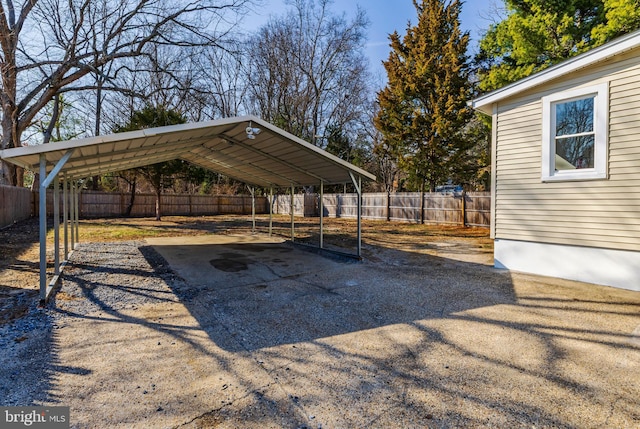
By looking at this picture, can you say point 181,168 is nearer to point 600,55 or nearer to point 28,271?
point 28,271

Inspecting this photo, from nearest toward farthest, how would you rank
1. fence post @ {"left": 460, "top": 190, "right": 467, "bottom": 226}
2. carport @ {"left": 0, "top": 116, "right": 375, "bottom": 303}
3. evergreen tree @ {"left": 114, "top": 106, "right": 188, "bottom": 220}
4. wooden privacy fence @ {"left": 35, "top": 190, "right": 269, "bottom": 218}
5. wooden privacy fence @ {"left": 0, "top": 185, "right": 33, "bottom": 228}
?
carport @ {"left": 0, "top": 116, "right": 375, "bottom": 303}
wooden privacy fence @ {"left": 0, "top": 185, "right": 33, "bottom": 228}
fence post @ {"left": 460, "top": 190, "right": 467, "bottom": 226}
evergreen tree @ {"left": 114, "top": 106, "right": 188, "bottom": 220}
wooden privacy fence @ {"left": 35, "top": 190, "right": 269, "bottom": 218}

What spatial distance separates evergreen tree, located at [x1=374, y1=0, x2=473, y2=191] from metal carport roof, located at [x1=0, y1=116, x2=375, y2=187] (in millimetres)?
8574

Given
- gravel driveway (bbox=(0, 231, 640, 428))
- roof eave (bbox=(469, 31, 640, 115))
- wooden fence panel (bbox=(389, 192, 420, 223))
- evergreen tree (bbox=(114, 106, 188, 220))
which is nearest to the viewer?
gravel driveway (bbox=(0, 231, 640, 428))

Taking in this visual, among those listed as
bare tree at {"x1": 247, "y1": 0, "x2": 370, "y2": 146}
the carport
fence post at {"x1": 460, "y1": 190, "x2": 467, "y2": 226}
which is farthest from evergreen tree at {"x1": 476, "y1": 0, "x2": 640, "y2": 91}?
bare tree at {"x1": 247, "y1": 0, "x2": 370, "y2": 146}

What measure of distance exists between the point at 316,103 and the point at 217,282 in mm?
19647

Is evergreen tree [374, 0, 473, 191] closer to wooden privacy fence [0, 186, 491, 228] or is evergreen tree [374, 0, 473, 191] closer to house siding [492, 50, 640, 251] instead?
wooden privacy fence [0, 186, 491, 228]

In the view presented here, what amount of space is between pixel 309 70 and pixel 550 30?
49.3 ft

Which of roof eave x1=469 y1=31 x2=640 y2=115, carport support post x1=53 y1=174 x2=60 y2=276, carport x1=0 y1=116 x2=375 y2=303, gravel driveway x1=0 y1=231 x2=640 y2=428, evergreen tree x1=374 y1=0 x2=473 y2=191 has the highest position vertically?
evergreen tree x1=374 y1=0 x2=473 y2=191

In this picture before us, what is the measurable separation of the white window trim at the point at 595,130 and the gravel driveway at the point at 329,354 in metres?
1.79

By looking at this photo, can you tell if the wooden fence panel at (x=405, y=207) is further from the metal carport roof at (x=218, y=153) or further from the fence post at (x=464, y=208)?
the metal carport roof at (x=218, y=153)

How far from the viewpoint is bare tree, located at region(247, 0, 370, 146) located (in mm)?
22375

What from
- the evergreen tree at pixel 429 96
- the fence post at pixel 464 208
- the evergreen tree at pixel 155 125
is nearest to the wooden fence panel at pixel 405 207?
the evergreen tree at pixel 429 96

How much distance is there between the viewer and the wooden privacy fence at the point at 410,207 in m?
14.2

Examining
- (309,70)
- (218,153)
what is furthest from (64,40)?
(309,70)
